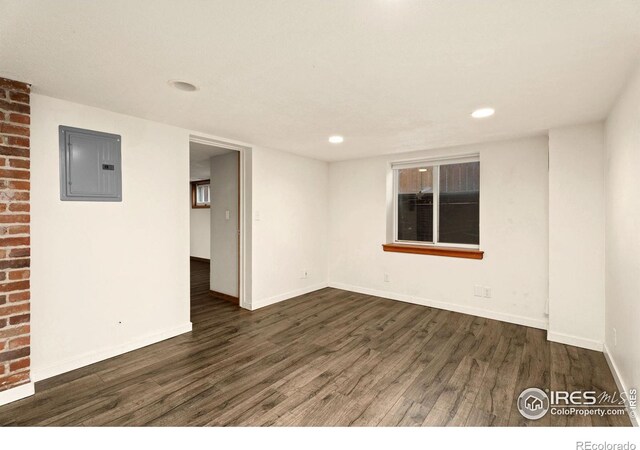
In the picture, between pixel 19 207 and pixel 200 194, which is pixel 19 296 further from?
pixel 200 194

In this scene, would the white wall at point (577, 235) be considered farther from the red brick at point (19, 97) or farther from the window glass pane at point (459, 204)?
the red brick at point (19, 97)

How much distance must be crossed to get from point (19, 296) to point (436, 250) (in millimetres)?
4348

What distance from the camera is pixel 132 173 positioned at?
294 cm

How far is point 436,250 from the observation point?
14.1ft

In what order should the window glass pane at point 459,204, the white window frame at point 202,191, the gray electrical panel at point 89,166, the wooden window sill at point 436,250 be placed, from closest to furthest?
the gray electrical panel at point 89,166 < the wooden window sill at point 436,250 < the window glass pane at point 459,204 < the white window frame at point 202,191

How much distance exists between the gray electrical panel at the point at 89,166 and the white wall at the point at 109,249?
52 millimetres

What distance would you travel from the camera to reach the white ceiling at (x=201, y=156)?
4357 millimetres

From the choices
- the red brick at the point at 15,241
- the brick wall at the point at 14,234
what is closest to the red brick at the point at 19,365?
the brick wall at the point at 14,234

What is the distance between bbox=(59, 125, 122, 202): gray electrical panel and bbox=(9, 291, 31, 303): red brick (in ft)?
2.56

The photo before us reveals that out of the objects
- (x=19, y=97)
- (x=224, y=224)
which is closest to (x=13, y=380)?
(x=19, y=97)

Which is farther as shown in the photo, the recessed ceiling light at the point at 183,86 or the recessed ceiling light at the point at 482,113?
the recessed ceiling light at the point at 482,113

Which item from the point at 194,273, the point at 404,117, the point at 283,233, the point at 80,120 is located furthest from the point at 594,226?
the point at 194,273

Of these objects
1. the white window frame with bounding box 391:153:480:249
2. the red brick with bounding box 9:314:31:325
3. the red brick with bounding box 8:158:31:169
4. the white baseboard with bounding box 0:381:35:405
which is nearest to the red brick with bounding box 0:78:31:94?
the red brick with bounding box 8:158:31:169

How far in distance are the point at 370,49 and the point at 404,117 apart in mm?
Result: 1300
